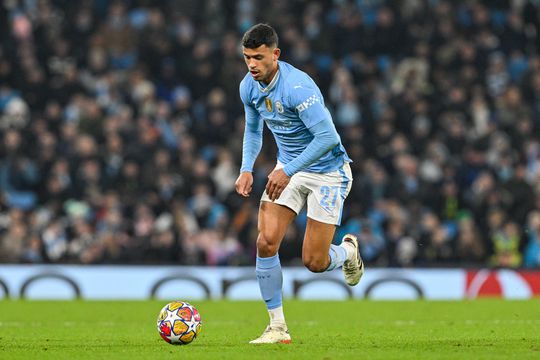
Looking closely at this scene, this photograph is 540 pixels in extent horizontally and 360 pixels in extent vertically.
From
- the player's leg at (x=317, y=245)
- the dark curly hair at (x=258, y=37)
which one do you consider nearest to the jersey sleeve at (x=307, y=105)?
the dark curly hair at (x=258, y=37)

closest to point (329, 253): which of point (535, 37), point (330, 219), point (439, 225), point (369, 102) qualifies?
point (330, 219)

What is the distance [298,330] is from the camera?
10578mm

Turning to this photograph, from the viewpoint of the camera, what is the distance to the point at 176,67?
19.5 m

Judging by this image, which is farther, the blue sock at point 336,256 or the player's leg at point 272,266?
the blue sock at point 336,256

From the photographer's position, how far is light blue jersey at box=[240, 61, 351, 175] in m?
8.27

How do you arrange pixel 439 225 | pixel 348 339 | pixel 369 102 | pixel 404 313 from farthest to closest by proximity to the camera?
pixel 369 102, pixel 439 225, pixel 404 313, pixel 348 339

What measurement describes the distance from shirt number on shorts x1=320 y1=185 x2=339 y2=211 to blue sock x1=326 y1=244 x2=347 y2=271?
16.1 inches

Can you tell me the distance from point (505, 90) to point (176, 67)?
18.5 feet

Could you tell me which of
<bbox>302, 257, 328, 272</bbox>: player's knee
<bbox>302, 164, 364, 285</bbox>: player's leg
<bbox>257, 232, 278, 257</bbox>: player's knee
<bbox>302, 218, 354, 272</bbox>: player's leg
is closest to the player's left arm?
<bbox>257, 232, 278, 257</bbox>: player's knee

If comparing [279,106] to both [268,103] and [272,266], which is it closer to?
[268,103]

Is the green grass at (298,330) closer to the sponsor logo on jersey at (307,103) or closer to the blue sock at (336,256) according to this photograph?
the blue sock at (336,256)

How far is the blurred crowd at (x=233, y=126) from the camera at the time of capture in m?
16.8

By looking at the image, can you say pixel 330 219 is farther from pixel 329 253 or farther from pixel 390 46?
pixel 390 46

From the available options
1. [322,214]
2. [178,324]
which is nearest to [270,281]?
[322,214]
